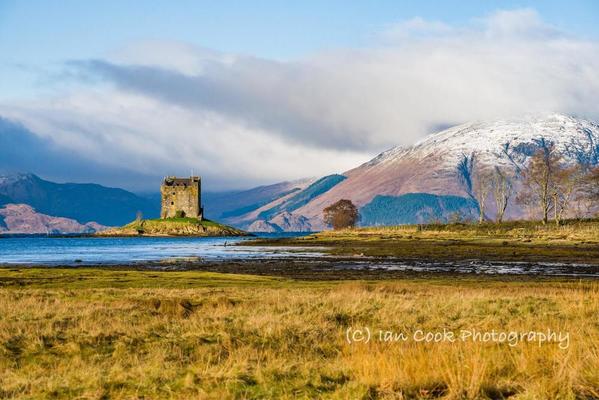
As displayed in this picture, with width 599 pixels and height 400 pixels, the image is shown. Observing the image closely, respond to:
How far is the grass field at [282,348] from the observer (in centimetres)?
1314

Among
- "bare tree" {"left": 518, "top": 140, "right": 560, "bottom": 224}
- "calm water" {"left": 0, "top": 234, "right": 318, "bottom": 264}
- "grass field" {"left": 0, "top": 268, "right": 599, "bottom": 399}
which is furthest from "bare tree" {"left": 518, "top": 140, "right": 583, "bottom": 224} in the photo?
"grass field" {"left": 0, "top": 268, "right": 599, "bottom": 399}

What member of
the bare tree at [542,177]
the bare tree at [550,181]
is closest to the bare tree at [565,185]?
the bare tree at [550,181]

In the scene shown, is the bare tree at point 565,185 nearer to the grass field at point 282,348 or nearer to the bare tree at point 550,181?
the bare tree at point 550,181

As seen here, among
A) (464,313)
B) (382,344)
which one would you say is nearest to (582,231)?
(464,313)

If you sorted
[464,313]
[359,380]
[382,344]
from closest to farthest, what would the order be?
[359,380], [382,344], [464,313]

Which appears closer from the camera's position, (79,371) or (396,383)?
(396,383)

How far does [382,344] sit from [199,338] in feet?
17.4

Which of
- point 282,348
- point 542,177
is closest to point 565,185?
point 542,177

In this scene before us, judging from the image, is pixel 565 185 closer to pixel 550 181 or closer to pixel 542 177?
pixel 550 181

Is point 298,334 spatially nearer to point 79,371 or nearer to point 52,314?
point 79,371

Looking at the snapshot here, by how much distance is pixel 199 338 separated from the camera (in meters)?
19.5

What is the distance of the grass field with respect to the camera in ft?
43.1

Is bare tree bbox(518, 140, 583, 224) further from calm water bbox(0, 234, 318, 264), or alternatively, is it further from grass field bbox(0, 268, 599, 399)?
grass field bbox(0, 268, 599, 399)

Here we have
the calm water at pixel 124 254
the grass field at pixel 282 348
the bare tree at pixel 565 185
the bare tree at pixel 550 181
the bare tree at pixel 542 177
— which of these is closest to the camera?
the grass field at pixel 282 348
